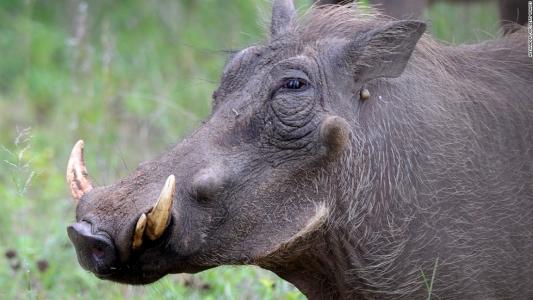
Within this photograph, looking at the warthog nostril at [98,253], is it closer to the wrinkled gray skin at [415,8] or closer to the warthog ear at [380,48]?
the warthog ear at [380,48]

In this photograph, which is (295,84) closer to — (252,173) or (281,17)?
(252,173)

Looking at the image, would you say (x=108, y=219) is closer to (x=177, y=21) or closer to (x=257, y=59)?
(x=257, y=59)

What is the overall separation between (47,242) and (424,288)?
86.4 inches

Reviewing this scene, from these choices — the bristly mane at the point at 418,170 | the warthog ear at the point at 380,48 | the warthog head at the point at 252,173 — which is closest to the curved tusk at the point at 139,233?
the warthog head at the point at 252,173

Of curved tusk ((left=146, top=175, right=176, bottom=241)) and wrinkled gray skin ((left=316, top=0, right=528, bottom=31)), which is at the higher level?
curved tusk ((left=146, top=175, right=176, bottom=241))

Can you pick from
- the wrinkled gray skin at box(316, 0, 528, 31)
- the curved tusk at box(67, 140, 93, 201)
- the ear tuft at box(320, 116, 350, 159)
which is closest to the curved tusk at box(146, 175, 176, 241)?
the curved tusk at box(67, 140, 93, 201)

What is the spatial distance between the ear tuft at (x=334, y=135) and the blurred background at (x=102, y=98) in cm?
83

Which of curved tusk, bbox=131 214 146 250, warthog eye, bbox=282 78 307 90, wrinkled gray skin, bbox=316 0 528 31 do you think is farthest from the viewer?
wrinkled gray skin, bbox=316 0 528 31

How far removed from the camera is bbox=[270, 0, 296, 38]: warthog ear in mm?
3341

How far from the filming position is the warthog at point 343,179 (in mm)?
2889

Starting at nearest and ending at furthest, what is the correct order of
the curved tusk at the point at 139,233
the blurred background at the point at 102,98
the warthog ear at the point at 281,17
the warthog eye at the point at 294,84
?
the curved tusk at the point at 139,233 < the warthog eye at the point at 294,84 < the warthog ear at the point at 281,17 < the blurred background at the point at 102,98

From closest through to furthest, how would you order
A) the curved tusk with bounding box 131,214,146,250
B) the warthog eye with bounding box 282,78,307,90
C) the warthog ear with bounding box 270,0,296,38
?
the curved tusk with bounding box 131,214,146,250, the warthog eye with bounding box 282,78,307,90, the warthog ear with bounding box 270,0,296,38

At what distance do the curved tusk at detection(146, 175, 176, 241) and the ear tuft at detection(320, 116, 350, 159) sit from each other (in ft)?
1.59

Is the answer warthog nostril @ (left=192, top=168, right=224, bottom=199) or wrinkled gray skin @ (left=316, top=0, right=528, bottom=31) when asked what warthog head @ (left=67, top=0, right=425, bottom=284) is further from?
wrinkled gray skin @ (left=316, top=0, right=528, bottom=31)
